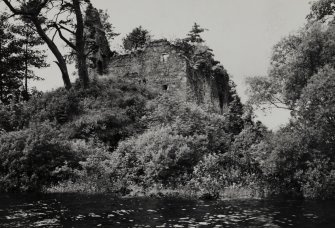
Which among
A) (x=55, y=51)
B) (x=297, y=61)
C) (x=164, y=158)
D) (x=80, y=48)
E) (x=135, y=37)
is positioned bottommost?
(x=164, y=158)

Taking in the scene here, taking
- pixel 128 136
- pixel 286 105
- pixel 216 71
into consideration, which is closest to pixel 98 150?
pixel 128 136

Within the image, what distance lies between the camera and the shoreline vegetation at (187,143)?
2012cm

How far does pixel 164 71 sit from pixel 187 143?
12.8 meters

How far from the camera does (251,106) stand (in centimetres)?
2539

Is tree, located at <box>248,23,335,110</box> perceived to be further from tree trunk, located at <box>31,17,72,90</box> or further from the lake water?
tree trunk, located at <box>31,17,72,90</box>

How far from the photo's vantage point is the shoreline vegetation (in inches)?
792

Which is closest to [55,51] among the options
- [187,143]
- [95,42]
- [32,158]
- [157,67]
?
[95,42]

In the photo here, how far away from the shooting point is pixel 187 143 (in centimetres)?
2316

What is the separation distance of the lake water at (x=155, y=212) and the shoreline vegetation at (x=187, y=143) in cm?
228

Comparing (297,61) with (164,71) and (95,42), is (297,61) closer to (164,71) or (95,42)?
(164,71)

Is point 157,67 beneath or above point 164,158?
above

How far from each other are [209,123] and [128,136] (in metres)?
5.47

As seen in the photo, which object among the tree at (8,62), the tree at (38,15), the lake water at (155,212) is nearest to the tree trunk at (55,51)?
the tree at (38,15)

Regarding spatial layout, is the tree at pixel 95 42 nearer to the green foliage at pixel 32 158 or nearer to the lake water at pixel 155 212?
the green foliage at pixel 32 158
